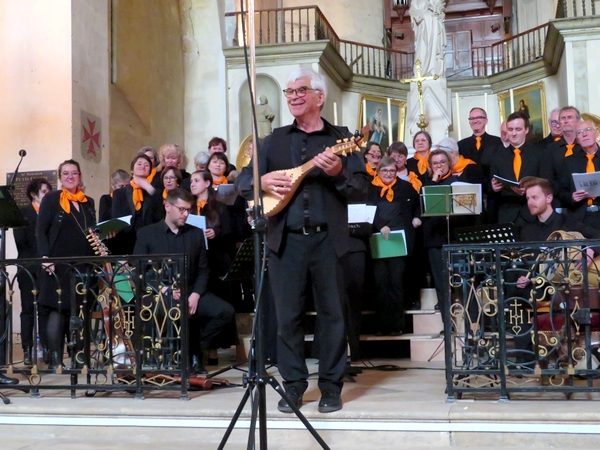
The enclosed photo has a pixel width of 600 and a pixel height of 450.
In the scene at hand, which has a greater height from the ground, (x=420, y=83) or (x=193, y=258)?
(x=420, y=83)

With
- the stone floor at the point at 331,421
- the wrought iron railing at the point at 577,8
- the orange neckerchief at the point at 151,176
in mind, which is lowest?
the stone floor at the point at 331,421

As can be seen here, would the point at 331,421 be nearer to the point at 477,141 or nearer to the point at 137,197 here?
the point at 137,197

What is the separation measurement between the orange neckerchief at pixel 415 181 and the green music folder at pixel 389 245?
694 millimetres

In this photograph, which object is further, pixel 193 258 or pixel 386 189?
pixel 386 189

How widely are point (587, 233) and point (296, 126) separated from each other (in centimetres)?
235

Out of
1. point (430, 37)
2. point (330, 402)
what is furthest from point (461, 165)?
point (430, 37)

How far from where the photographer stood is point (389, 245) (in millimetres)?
6277

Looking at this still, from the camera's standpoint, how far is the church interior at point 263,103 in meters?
3.96

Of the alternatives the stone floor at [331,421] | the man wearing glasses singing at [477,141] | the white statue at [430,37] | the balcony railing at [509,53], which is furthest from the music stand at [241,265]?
the balcony railing at [509,53]

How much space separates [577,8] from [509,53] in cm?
413

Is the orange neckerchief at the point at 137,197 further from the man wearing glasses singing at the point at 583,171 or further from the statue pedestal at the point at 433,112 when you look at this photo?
the statue pedestal at the point at 433,112

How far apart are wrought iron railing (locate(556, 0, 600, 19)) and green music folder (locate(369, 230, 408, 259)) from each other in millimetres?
10111

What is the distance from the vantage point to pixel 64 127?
855 centimetres

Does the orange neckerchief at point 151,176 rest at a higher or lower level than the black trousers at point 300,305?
higher
